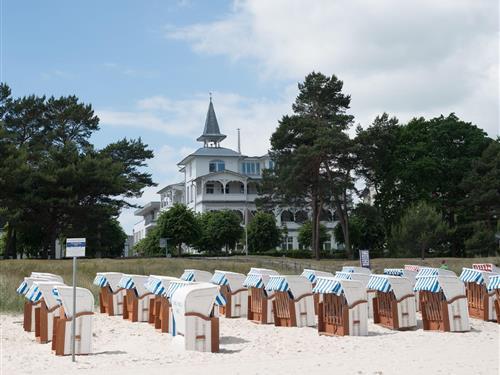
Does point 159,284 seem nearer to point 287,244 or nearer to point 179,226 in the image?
point 179,226

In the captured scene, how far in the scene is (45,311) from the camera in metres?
15.1

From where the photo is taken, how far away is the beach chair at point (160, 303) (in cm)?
1703

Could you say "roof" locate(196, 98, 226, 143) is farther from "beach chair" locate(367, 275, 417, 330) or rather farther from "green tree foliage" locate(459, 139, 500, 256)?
"beach chair" locate(367, 275, 417, 330)

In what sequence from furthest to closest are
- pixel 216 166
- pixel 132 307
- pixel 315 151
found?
pixel 216 166, pixel 315 151, pixel 132 307

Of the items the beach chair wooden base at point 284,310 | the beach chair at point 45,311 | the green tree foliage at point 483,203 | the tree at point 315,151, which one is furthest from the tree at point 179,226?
the beach chair at point 45,311

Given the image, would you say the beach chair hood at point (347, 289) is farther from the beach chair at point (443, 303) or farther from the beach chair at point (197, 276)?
the beach chair at point (197, 276)

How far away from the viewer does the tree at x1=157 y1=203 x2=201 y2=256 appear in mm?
64000

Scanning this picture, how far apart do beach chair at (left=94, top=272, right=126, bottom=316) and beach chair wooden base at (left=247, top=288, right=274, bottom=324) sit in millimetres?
4120

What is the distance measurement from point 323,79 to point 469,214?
17.1 metres

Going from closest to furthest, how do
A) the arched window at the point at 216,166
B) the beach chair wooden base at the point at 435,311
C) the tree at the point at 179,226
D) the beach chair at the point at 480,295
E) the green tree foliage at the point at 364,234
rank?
the beach chair wooden base at the point at 435,311 < the beach chair at the point at 480,295 < the tree at the point at 179,226 < the green tree foliage at the point at 364,234 < the arched window at the point at 216,166

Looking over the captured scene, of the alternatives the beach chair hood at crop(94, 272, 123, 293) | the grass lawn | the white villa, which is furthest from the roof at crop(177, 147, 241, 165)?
the beach chair hood at crop(94, 272, 123, 293)

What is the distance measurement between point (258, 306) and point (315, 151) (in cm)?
3397

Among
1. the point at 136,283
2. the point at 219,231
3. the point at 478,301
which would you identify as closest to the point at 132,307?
the point at 136,283

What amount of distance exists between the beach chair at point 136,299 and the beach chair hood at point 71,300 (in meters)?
5.84
